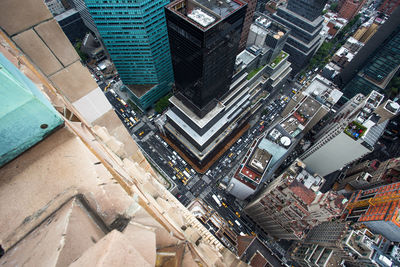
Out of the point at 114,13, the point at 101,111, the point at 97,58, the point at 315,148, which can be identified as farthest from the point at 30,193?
the point at 97,58

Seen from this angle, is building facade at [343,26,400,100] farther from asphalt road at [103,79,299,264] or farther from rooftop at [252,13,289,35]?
asphalt road at [103,79,299,264]

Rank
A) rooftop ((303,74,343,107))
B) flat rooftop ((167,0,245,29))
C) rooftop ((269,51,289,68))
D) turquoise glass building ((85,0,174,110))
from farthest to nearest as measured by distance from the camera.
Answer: rooftop ((269,51,289,68))
rooftop ((303,74,343,107))
turquoise glass building ((85,0,174,110))
flat rooftop ((167,0,245,29))

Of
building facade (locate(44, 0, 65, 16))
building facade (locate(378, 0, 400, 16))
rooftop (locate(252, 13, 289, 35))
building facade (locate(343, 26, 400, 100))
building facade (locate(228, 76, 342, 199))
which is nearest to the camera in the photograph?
building facade (locate(228, 76, 342, 199))

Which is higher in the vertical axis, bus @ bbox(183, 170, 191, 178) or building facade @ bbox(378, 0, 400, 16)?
bus @ bbox(183, 170, 191, 178)

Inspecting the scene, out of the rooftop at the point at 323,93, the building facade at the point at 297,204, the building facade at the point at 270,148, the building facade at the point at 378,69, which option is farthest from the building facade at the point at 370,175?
the building facade at the point at 378,69

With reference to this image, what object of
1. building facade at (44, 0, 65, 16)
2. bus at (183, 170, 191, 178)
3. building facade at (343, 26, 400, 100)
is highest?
building facade at (44, 0, 65, 16)

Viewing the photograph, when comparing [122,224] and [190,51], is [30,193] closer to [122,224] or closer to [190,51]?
[122,224]

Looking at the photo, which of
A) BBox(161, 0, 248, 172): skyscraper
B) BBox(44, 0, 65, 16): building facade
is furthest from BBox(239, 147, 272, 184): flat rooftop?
BBox(44, 0, 65, 16): building facade
